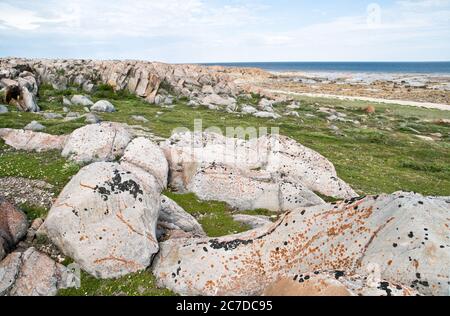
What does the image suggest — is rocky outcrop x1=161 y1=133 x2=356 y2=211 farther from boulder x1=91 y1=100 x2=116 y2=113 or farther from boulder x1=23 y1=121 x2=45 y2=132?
boulder x1=91 y1=100 x2=116 y2=113

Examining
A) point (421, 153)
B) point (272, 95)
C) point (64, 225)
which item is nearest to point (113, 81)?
point (272, 95)

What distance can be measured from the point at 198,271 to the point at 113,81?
203 feet

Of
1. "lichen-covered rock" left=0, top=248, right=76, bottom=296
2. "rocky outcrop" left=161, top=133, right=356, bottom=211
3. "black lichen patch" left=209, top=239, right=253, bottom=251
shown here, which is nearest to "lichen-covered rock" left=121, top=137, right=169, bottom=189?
"rocky outcrop" left=161, top=133, right=356, bottom=211

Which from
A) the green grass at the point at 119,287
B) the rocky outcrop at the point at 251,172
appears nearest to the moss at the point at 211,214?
the rocky outcrop at the point at 251,172

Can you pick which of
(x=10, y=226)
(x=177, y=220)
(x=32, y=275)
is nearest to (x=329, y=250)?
(x=177, y=220)

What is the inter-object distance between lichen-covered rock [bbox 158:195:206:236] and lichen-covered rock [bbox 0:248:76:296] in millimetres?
5290

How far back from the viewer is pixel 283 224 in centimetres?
1409

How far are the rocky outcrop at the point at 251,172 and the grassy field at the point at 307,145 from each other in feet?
3.55

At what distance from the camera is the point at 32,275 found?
1270 centimetres

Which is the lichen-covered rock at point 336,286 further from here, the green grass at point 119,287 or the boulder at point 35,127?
the boulder at point 35,127

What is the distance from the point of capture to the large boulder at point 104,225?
13.5 meters
